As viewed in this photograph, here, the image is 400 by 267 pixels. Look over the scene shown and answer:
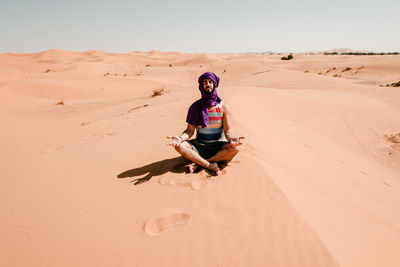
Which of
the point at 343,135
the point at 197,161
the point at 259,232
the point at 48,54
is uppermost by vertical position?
the point at 48,54

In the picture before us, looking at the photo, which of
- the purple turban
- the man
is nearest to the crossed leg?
the man

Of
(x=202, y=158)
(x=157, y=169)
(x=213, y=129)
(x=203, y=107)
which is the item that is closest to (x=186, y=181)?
(x=202, y=158)

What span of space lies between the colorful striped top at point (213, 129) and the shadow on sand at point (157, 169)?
0.56 m

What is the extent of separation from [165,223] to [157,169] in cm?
122

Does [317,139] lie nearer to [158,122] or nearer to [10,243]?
[158,122]

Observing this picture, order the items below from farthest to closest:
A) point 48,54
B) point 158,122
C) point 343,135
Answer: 1. point 48,54
2. point 343,135
3. point 158,122

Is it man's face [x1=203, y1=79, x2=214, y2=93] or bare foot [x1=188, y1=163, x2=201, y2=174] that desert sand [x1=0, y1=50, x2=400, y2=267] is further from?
man's face [x1=203, y1=79, x2=214, y2=93]

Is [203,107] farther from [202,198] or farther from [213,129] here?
[202,198]

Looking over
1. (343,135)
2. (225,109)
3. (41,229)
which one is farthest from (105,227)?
(343,135)

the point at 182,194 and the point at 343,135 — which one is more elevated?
the point at 182,194

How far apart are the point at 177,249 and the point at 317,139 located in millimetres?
5520

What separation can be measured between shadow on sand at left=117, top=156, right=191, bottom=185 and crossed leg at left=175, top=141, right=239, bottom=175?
1.19ft

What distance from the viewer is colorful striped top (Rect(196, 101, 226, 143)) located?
122 inches

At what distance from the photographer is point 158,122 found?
6.05 m
